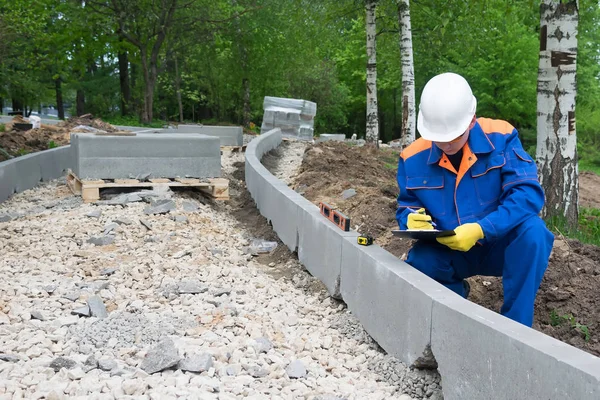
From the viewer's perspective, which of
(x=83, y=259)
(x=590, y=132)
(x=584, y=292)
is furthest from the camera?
(x=590, y=132)

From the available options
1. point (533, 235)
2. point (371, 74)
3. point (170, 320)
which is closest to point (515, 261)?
point (533, 235)

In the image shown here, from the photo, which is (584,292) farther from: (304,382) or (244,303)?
(244,303)

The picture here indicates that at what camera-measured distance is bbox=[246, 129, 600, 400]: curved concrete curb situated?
2.71 meters

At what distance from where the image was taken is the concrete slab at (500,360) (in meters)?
2.61

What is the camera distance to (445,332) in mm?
3498

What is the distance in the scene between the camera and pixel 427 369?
3904 millimetres

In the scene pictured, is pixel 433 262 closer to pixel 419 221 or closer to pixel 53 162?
pixel 419 221

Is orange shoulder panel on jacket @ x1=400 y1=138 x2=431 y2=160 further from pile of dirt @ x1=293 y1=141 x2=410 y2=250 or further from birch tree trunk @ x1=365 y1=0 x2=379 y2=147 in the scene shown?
birch tree trunk @ x1=365 y1=0 x2=379 y2=147

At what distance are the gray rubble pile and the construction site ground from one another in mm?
16354

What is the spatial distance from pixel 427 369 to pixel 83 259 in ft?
11.7

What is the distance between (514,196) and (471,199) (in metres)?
0.30

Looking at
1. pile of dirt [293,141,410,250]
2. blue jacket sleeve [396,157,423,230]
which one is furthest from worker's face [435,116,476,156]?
pile of dirt [293,141,410,250]

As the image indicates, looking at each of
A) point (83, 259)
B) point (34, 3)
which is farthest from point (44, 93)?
point (83, 259)

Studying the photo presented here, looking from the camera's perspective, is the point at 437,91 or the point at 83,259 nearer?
the point at 437,91
